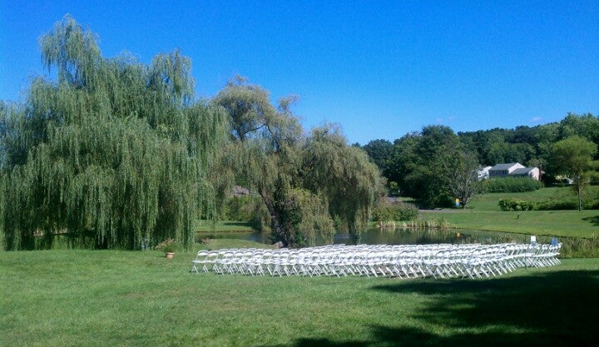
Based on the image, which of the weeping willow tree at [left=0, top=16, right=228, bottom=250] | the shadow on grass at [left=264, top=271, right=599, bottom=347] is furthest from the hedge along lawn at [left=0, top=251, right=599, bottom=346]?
the weeping willow tree at [left=0, top=16, right=228, bottom=250]

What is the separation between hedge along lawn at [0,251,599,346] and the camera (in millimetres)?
7137

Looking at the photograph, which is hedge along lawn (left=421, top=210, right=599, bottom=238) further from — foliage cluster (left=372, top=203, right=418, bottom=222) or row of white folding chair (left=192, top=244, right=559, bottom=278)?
row of white folding chair (left=192, top=244, right=559, bottom=278)

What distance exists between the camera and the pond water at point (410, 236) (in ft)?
123

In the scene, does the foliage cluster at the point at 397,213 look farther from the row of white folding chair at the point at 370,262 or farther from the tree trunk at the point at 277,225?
the row of white folding chair at the point at 370,262

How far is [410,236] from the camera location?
43844 millimetres

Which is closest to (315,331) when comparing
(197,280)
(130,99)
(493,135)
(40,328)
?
(40,328)

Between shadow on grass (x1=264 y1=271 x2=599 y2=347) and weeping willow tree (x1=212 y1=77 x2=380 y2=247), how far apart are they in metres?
17.5

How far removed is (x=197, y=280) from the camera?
13.3 m

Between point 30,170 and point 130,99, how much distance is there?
4688mm

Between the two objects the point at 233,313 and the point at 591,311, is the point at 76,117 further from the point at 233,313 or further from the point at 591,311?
the point at 591,311

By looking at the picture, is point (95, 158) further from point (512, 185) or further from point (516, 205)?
point (512, 185)

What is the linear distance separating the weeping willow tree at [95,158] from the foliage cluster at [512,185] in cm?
6878

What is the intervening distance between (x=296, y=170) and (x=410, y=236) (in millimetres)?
17458

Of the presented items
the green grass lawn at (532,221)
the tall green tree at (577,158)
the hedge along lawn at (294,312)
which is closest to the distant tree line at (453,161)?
the tall green tree at (577,158)
